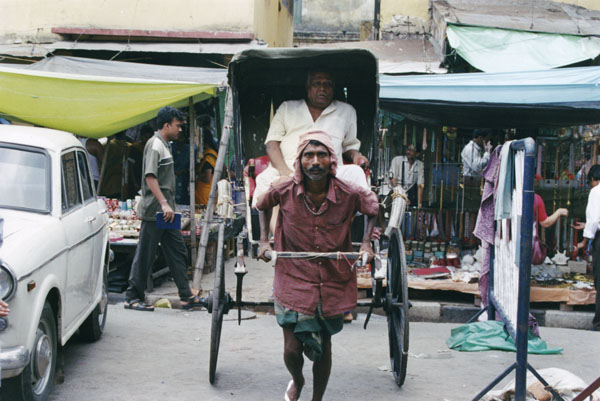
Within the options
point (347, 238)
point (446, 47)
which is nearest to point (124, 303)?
point (347, 238)

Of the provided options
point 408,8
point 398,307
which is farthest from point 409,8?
point 398,307

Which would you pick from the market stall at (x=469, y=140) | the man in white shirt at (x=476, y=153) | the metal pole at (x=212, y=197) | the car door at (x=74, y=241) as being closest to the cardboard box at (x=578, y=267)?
the market stall at (x=469, y=140)

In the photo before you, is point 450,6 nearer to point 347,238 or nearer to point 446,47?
point 446,47

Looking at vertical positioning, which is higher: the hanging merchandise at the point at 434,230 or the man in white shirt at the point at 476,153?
the man in white shirt at the point at 476,153

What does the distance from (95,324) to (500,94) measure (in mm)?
4969

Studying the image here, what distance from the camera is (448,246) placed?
33.9ft

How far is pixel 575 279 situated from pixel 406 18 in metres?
7.15

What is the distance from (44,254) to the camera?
174 inches

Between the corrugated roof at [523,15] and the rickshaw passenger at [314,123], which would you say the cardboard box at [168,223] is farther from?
the corrugated roof at [523,15]

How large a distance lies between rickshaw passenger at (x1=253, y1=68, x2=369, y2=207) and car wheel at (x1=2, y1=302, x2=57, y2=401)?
69.9 inches

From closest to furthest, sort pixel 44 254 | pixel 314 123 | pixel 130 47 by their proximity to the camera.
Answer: pixel 44 254 → pixel 314 123 → pixel 130 47

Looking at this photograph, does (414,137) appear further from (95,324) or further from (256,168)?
(95,324)

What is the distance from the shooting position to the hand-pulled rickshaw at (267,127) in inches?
202

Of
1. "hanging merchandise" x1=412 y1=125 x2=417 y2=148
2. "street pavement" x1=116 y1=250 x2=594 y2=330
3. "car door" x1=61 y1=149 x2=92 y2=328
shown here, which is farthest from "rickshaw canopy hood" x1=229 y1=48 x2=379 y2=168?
"hanging merchandise" x1=412 y1=125 x2=417 y2=148
